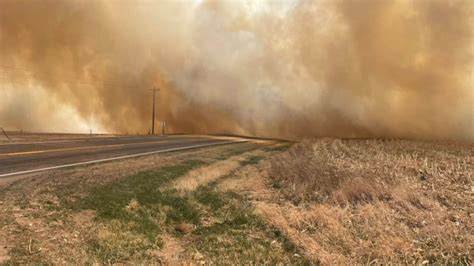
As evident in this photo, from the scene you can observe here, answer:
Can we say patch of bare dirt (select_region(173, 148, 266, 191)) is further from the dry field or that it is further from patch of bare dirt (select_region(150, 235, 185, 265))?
patch of bare dirt (select_region(150, 235, 185, 265))

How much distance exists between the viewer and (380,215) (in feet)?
31.4

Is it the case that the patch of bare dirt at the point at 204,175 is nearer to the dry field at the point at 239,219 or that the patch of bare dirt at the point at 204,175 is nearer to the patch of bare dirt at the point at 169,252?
the dry field at the point at 239,219

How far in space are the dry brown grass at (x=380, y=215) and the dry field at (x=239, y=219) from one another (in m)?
0.03

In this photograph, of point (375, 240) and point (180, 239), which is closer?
point (375, 240)

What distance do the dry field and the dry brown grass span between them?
0.03 m

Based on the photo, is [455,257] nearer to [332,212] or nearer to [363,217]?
[363,217]

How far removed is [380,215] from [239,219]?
11.7 ft

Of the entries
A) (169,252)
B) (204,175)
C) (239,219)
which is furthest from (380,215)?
(204,175)

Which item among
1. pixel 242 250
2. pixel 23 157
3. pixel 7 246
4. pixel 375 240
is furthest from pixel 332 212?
pixel 23 157

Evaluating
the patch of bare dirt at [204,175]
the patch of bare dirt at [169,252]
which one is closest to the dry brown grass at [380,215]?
the patch of bare dirt at [169,252]

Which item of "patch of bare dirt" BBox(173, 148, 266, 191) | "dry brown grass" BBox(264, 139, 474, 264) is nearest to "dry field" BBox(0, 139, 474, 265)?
"dry brown grass" BBox(264, 139, 474, 264)

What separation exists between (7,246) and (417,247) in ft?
25.9

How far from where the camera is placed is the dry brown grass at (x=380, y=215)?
24.9ft

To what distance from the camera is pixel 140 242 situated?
27.0 ft
